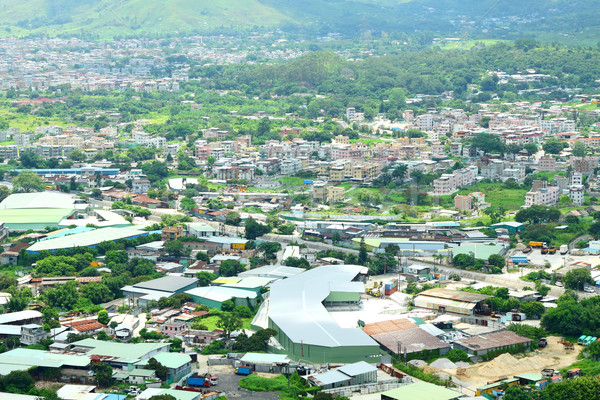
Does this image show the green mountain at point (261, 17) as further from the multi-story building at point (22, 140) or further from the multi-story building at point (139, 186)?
the multi-story building at point (139, 186)

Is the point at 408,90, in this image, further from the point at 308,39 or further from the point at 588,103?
the point at 308,39

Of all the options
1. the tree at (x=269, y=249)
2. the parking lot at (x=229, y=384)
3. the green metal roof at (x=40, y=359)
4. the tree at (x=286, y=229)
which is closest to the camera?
the parking lot at (x=229, y=384)

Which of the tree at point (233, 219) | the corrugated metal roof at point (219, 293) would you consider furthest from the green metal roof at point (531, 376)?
the tree at point (233, 219)

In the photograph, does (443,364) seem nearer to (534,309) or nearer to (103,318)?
(534,309)

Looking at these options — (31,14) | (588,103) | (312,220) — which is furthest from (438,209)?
(31,14)

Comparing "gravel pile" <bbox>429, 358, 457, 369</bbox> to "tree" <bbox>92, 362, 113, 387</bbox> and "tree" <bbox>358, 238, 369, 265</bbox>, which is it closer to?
"tree" <bbox>92, 362, 113, 387</bbox>
